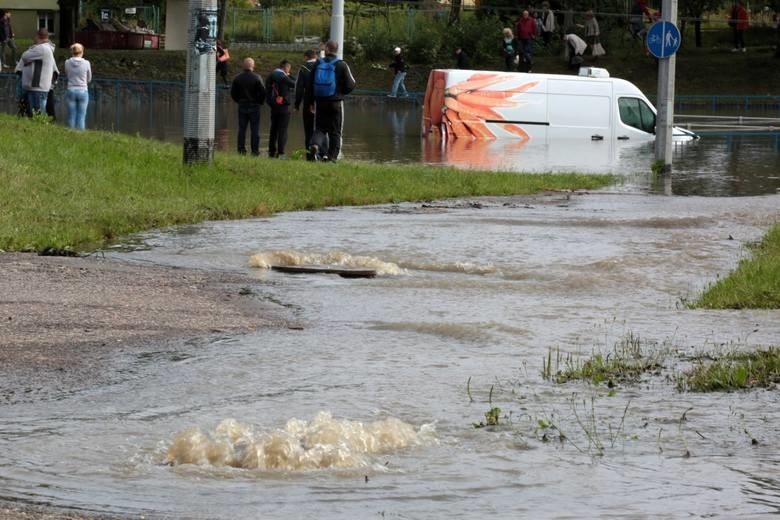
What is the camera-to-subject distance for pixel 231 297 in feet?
37.3

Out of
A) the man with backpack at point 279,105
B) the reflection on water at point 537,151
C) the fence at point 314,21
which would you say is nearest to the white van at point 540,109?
the reflection on water at point 537,151

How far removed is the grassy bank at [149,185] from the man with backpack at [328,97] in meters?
1.20

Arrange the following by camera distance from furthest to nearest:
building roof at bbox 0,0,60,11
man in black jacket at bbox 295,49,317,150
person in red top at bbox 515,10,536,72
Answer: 1. building roof at bbox 0,0,60,11
2. person in red top at bbox 515,10,536,72
3. man in black jacket at bbox 295,49,317,150

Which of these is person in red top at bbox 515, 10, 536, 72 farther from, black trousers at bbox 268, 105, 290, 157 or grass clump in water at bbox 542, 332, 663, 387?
grass clump in water at bbox 542, 332, 663, 387

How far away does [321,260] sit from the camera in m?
13.6

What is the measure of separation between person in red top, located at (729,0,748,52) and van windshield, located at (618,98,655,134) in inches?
1038

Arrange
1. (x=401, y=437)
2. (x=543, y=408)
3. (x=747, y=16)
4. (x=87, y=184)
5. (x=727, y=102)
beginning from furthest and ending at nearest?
(x=747, y=16)
(x=727, y=102)
(x=87, y=184)
(x=543, y=408)
(x=401, y=437)

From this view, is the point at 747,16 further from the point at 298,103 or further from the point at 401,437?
the point at 401,437

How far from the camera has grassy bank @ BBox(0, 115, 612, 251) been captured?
15.0 meters

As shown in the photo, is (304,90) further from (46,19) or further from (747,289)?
(46,19)

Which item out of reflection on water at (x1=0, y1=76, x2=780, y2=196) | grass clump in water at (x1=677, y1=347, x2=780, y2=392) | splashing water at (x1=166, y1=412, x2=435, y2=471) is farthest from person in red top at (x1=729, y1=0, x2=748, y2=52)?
splashing water at (x1=166, y1=412, x2=435, y2=471)

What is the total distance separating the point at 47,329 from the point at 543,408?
129 inches

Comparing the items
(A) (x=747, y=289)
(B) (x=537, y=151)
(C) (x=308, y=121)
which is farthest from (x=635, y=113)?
(A) (x=747, y=289)

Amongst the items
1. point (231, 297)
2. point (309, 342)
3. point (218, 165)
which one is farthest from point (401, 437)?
point (218, 165)
